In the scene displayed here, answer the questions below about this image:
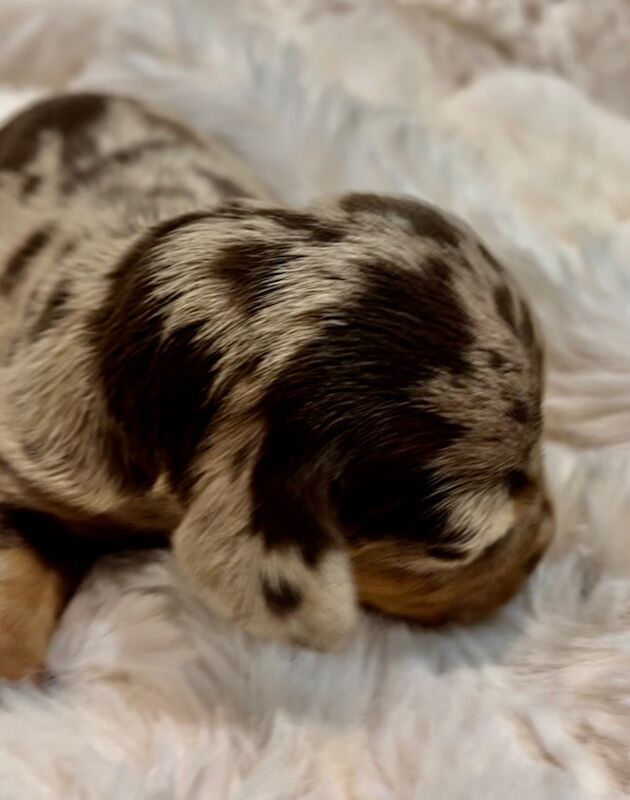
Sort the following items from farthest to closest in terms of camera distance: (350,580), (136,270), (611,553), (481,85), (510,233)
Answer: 1. (481,85)
2. (510,233)
3. (611,553)
4. (136,270)
5. (350,580)

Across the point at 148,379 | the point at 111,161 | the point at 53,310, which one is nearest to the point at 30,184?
the point at 111,161

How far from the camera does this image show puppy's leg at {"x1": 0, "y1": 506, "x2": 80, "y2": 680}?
1.25 meters

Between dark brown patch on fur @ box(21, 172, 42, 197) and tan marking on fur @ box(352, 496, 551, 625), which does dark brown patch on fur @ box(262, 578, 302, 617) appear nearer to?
tan marking on fur @ box(352, 496, 551, 625)

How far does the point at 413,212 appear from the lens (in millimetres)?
1137

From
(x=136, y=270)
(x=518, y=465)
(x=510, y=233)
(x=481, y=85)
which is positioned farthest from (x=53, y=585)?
(x=481, y=85)

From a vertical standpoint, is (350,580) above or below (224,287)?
below

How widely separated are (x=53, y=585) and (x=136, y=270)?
436 mm

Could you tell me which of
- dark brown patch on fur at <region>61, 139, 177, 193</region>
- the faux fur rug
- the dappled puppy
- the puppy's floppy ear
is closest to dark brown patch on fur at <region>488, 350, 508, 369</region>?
the dappled puppy

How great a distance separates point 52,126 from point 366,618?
0.91m

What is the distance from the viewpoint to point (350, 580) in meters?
1.01

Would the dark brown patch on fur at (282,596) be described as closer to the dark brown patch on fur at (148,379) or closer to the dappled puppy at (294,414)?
the dappled puppy at (294,414)

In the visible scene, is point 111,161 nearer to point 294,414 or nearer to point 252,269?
point 252,269

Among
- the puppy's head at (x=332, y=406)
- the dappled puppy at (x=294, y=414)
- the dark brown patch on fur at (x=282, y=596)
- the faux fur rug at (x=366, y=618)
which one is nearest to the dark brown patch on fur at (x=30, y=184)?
the dappled puppy at (x=294, y=414)

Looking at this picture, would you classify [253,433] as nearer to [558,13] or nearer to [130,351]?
[130,351]
